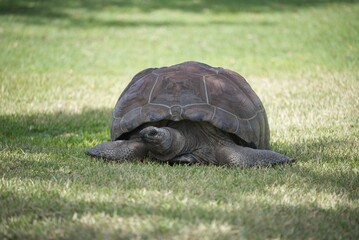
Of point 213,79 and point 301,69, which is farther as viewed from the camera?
point 301,69

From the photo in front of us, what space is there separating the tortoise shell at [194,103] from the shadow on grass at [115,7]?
13706 millimetres

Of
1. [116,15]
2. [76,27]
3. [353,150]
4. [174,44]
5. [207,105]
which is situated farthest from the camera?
[116,15]

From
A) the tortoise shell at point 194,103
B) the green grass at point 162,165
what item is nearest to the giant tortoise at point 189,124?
the tortoise shell at point 194,103

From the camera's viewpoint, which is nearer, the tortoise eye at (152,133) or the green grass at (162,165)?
the green grass at (162,165)

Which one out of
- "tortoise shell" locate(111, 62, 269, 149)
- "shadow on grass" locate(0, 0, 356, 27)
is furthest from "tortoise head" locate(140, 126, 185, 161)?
"shadow on grass" locate(0, 0, 356, 27)

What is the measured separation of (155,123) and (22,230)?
2.25 meters

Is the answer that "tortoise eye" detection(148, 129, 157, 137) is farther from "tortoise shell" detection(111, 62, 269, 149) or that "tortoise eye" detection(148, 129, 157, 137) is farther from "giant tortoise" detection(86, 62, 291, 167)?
"tortoise shell" detection(111, 62, 269, 149)

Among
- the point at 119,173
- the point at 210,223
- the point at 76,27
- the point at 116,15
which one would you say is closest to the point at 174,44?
the point at 76,27

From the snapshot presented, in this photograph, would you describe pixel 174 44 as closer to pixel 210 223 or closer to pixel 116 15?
pixel 116 15

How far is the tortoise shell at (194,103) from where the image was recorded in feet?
18.6

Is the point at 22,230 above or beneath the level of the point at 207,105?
beneath

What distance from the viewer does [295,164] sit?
571cm

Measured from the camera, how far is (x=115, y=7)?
80.3ft

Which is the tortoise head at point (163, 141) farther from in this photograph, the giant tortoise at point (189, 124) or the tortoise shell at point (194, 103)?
the tortoise shell at point (194, 103)
